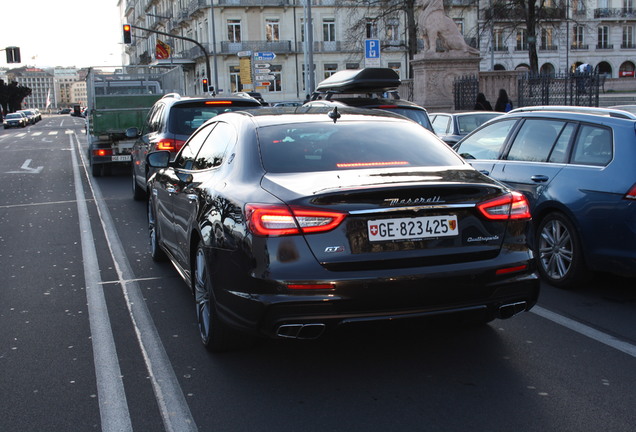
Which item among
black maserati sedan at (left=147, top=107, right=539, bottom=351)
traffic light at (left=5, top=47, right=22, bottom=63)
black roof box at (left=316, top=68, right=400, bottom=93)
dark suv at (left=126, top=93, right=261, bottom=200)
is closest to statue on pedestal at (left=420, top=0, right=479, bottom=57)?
black roof box at (left=316, top=68, right=400, bottom=93)

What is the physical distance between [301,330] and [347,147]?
1.40 meters

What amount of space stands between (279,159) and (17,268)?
4.33 metres

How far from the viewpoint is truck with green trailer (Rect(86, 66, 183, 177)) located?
18719 mm

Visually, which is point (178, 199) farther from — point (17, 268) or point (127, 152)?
point (127, 152)

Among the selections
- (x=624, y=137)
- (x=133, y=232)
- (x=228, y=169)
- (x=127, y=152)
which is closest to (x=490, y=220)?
(x=228, y=169)

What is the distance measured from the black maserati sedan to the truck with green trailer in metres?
14.5

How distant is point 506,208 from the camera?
438 centimetres

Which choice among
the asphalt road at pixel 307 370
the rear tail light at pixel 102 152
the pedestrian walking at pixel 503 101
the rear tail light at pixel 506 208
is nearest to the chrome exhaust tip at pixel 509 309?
the asphalt road at pixel 307 370

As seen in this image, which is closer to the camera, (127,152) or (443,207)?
(443,207)

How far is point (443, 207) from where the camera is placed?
13.5 feet

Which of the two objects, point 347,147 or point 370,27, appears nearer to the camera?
point 347,147

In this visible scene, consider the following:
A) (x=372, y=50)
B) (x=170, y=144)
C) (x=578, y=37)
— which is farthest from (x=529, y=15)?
(x=578, y=37)

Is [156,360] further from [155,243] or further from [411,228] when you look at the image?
[155,243]

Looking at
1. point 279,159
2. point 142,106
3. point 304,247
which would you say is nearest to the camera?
point 304,247
